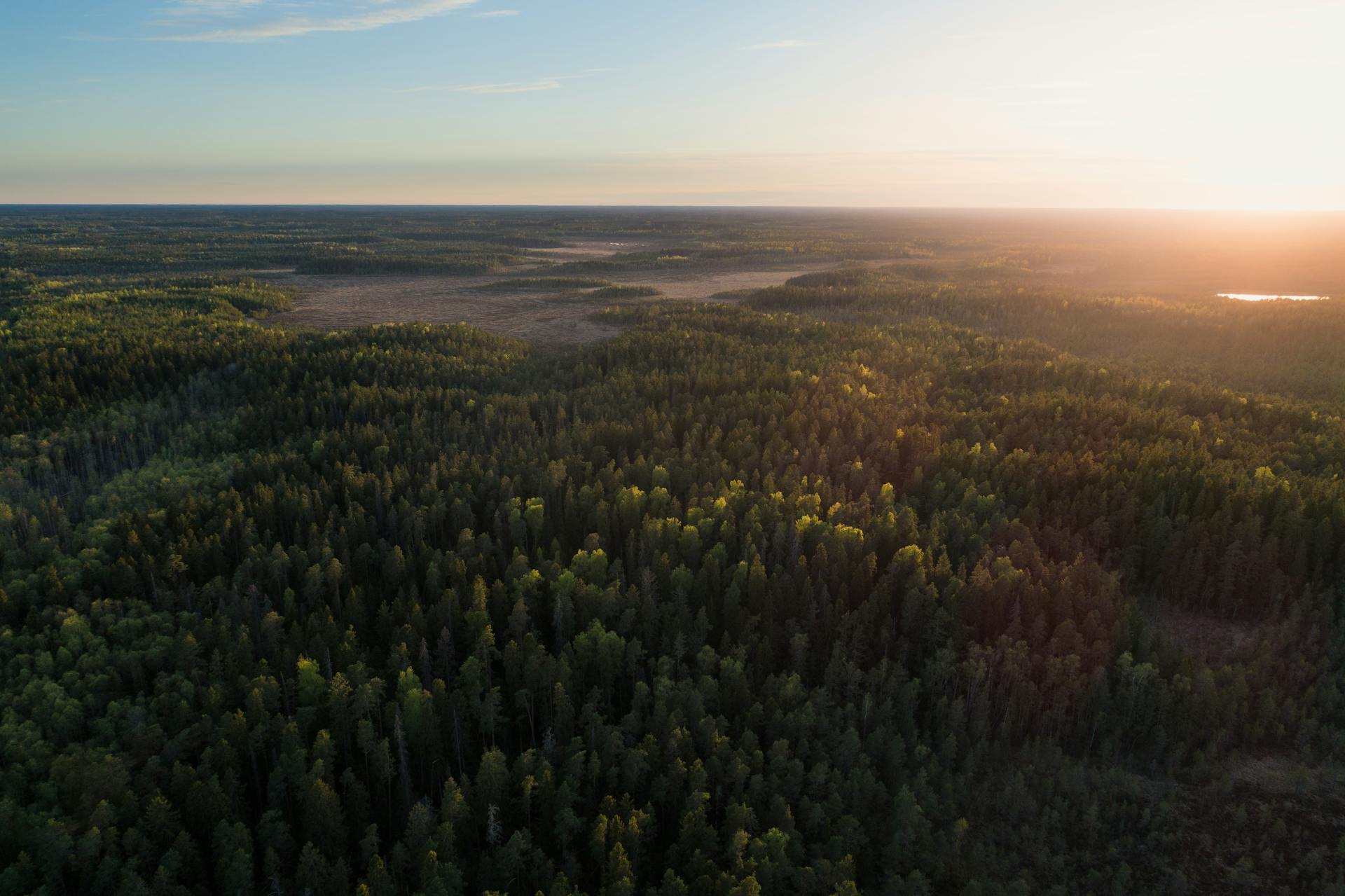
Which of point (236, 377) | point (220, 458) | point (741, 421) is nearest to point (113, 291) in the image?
point (236, 377)

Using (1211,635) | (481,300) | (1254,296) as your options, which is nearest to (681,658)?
(1211,635)

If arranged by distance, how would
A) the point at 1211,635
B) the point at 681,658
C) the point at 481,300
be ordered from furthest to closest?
the point at 481,300, the point at 1211,635, the point at 681,658

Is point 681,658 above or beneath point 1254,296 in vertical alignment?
beneath

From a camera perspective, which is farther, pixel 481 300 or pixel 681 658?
pixel 481 300

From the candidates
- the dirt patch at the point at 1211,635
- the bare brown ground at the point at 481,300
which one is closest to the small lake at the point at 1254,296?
the bare brown ground at the point at 481,300

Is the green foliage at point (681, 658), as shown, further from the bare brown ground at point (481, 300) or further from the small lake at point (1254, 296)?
the small lake at point (1254, 296)

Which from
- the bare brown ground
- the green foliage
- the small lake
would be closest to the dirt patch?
the green foliage

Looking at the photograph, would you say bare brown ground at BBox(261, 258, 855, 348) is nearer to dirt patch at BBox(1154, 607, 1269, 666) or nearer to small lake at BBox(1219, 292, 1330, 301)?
dirt patch at BBox(1154, 607, 1269, 666)

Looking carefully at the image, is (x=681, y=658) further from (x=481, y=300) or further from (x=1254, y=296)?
(x=1254, y=296)

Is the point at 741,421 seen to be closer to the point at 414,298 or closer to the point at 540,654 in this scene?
the point at 540,654
